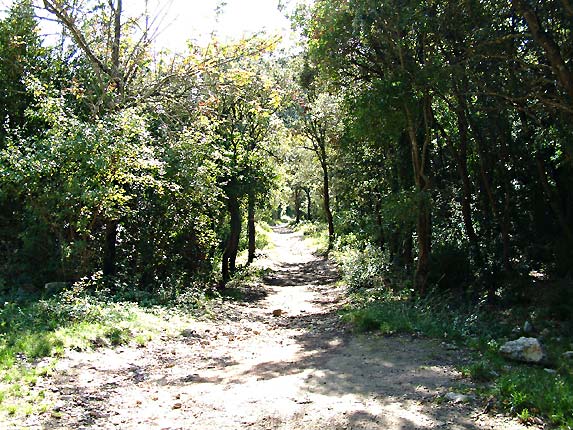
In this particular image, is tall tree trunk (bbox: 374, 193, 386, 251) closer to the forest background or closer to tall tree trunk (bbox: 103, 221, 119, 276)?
the forest background

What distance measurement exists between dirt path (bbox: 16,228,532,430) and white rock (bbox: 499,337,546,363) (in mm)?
825

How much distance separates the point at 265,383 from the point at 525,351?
149 inches

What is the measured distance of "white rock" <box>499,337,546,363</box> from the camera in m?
6.97

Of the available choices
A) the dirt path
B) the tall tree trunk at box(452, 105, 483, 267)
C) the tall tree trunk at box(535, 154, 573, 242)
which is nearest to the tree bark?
the tall tree trunk at box(535, 154, 573, 242)

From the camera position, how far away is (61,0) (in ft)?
39.0

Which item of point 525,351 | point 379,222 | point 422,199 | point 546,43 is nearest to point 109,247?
point 422,199

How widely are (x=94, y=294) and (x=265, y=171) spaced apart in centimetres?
844

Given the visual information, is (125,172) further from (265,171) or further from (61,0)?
(265,171)

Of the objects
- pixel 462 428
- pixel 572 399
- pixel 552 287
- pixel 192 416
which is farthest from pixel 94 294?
pixel 552 287

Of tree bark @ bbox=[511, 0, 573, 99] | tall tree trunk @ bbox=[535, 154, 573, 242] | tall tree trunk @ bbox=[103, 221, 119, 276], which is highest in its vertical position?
tree bark @ bbox=[511, 0, 573, 99]

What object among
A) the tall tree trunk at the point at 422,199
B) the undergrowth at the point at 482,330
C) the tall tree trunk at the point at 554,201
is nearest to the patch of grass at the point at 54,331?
the undergrowth at the point at 482,330

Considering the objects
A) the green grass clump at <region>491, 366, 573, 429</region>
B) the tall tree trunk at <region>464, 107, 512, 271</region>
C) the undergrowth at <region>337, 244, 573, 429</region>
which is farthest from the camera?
the tall tree trunk at <region>464, 107, 512, 271</region>

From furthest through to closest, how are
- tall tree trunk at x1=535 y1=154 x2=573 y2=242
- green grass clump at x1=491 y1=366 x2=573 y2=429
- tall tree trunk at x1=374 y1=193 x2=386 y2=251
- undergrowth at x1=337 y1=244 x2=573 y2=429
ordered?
tall tree trunk at x1=374 y1=193 x2=386 y2=251 < tall tree trunk at x1=535 y1=154 x2=573 y2=242 < undergrowth at x1=337 y1=244 x2=573 y2=429 < green grass clump at x1=491 y1=366 x2=573 y2=429

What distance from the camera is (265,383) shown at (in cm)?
662
